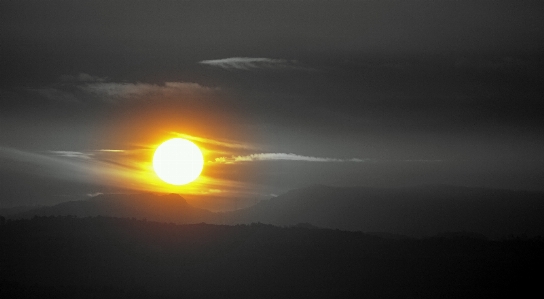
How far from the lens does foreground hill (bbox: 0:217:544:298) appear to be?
4428 cm

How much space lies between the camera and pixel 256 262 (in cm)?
4828

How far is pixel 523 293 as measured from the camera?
139 feet

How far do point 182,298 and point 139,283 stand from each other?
4362 mm

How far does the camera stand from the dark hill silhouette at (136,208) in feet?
390

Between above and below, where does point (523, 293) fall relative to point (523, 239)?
below

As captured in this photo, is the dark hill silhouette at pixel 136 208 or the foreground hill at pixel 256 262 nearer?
the foreground hill at pixel 256 262

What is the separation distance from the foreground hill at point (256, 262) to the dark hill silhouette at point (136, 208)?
193 feet

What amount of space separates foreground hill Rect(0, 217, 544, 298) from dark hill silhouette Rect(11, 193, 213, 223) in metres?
58.8

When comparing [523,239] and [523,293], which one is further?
[523,239]

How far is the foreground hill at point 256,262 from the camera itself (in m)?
44.3

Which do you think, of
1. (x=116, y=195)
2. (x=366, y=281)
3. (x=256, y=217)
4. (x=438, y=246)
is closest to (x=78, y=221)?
(x=366, y=281)

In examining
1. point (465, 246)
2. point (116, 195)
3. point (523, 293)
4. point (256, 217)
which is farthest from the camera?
point (256, 217)

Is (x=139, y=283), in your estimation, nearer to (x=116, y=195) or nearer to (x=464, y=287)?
(x=464, y=287)

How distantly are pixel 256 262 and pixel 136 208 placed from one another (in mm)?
86387
